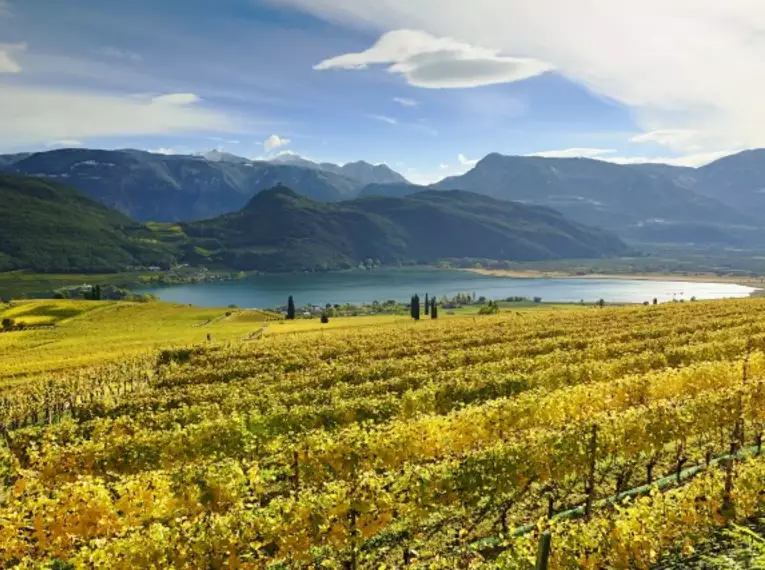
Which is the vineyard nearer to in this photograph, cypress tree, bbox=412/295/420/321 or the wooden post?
the wooden post

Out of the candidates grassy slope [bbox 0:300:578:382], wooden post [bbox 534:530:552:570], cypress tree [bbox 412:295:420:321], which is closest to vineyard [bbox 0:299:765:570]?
wooden post [bbox 534:530:552:570]

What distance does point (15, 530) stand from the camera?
535 inches

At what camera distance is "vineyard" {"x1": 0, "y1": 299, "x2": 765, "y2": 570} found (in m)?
13.0

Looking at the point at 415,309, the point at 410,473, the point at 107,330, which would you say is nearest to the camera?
the point at 410,473

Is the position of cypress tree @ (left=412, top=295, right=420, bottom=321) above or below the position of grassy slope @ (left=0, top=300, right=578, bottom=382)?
above

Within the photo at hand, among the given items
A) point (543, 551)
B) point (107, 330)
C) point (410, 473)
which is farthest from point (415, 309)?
point (543, 551)

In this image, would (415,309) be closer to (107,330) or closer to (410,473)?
(107,330)

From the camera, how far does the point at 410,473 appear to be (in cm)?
1554

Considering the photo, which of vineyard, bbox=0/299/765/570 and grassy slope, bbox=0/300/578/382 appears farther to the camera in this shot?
grassy slope, bbox=0/300/578/382

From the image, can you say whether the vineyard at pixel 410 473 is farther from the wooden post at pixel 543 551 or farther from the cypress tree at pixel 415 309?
the cypress tree at pixel 415 309

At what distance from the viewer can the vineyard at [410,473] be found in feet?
42.5

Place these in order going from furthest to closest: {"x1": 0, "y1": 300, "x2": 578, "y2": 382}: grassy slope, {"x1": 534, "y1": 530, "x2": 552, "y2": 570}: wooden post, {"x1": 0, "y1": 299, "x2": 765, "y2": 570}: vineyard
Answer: {"x1": 0, "y1": 300, "x2": 578, "y2": 382}: grassy slope
{"x1": 0, "y1": 299, "x2": 765, "y2": 570}: vineyard
{"x1": 534, "y1": 530, "x2": 552, "y2": 570}: wooden post

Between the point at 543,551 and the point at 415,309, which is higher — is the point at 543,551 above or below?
above

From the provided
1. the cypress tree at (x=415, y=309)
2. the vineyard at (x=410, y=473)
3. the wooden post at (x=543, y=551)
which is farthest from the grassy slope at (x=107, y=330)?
the wooden post at (x=543, y=551)
